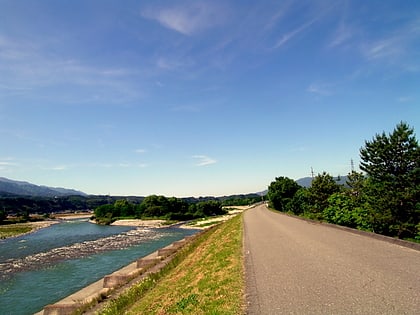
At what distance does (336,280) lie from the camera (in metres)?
8.78

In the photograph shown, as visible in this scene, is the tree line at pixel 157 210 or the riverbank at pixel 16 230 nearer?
the riverbank at pixel 16 230

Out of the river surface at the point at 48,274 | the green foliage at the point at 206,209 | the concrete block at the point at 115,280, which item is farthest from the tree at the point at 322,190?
the green foliage at the point at 206,209

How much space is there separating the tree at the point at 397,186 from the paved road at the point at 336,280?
1133 centimetres

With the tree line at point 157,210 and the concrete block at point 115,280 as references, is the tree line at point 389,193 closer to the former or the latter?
the concrete block at point 115,280

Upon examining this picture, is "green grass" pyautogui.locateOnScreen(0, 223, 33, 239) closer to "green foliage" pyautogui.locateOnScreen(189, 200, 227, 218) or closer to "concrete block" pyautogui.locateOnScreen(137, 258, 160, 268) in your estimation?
"green foliage" pyautogui.locateOnScreen(189, 200, 227, 218)

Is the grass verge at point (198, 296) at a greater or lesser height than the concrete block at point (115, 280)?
greater

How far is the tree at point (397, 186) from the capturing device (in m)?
23.4

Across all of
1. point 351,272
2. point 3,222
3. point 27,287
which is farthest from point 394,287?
point 3,222

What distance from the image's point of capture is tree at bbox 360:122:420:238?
23.4 meters

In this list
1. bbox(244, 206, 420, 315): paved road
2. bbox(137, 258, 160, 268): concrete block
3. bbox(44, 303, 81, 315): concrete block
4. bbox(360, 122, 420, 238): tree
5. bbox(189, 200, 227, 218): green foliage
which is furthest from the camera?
bbox(189, 200, 227, 218): green foliage

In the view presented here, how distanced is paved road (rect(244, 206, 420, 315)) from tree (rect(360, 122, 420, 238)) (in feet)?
37.2

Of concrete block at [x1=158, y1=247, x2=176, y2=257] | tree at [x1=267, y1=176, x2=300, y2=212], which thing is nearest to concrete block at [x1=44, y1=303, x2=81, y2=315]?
concrete block at [x1=158, y1=247, x2=176, y2=257]

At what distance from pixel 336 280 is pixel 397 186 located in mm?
19348

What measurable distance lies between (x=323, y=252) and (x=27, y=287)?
21377 millimetres
